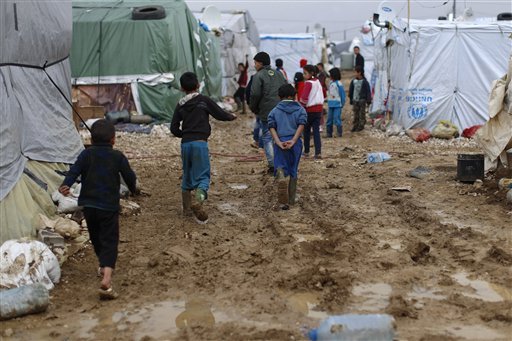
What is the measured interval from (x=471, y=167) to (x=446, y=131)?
5900mm

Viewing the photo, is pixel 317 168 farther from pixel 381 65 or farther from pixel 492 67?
pixel 381 65

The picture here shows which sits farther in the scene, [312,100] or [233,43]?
[233,43]

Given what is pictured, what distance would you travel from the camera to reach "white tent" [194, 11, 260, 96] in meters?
29.9

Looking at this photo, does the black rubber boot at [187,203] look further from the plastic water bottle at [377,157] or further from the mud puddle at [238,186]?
the plastic water bottle at [377,157]

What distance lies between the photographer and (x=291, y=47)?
38.2 metres

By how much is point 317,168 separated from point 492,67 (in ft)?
21.2

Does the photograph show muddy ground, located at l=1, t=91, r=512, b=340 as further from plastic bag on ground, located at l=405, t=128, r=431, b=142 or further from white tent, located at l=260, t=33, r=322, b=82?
white tent, located at l=260, t=33, r=322, b=82

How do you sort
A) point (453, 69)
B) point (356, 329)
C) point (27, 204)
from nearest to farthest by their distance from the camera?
point (356, 329)
point (27, 204)
point (453, 69)

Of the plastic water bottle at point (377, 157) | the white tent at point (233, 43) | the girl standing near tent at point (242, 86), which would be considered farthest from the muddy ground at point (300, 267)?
the white tent at point (233, 43)

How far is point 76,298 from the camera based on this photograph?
5.89 m

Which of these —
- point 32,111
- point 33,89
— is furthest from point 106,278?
point 33,89

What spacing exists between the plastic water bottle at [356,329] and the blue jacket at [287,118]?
4.66m

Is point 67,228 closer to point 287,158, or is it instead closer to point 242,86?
point 287,158

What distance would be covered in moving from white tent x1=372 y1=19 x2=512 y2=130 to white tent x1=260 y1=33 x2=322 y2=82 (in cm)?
2146
